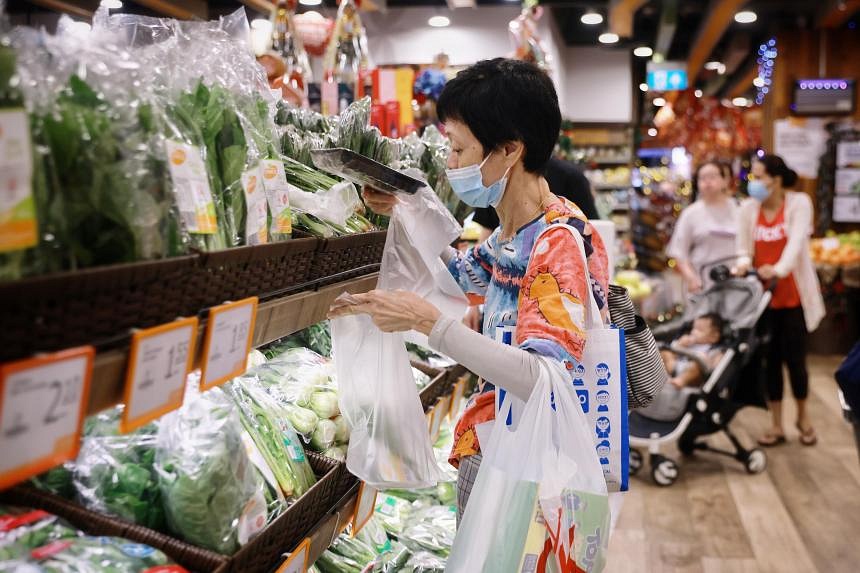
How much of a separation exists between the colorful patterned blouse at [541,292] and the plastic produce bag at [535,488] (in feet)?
0.20

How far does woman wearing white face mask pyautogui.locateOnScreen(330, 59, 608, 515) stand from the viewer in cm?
146

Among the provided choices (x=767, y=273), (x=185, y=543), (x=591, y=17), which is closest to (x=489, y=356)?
(x=185, y=543)

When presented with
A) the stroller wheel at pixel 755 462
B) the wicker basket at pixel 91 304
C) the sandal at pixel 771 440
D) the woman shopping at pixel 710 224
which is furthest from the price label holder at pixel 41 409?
the sandal at pixel 771 440

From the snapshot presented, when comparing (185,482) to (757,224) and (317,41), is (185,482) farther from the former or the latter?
(757,224)

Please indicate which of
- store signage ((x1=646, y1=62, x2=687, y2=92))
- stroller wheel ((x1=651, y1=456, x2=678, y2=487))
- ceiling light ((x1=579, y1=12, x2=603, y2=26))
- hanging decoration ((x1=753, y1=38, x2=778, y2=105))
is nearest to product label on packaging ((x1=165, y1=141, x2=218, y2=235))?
stroller wheel ((x1=651, y1=456, x2=678, y2=487))

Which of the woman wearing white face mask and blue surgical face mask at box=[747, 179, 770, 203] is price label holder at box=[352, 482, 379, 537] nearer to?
the woman wearing white face mask

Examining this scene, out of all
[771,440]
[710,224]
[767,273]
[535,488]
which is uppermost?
[710,224]

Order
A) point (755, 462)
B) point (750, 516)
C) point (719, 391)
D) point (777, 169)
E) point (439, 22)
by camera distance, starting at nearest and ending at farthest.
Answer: point (750, 516) < point (719, 391) < point (755, 462) < point (777, 169) < point (439, 22)

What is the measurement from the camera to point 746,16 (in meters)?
10.0

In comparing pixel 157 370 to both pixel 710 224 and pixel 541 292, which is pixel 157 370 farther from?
pixel 710 224

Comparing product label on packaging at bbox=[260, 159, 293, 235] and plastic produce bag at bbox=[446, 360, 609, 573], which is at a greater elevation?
product label on packaging at bbox=[260, 159, 293, 235]

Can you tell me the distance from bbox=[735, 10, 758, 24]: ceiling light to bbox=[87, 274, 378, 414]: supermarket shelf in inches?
371

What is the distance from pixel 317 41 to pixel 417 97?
663 mm

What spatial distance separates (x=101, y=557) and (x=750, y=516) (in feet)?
12.1
